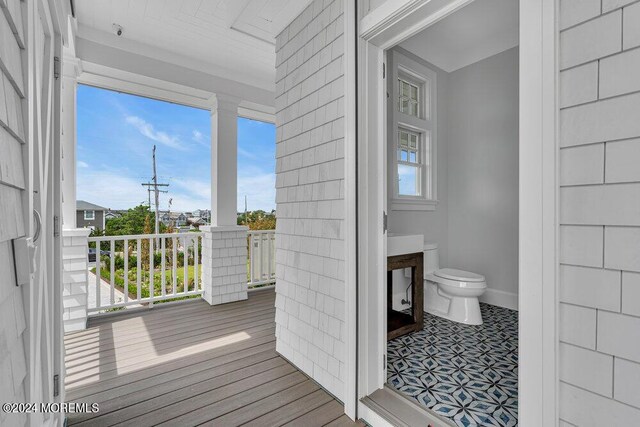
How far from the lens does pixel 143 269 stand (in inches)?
151

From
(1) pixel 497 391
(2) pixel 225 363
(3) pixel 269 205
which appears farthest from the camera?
(3) pixel 269 205

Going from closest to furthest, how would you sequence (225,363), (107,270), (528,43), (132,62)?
(528,43), (225,363), (132,62), (107,270)

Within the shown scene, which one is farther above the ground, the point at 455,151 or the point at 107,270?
the point at 455,151

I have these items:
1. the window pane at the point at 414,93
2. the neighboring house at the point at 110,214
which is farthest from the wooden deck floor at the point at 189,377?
the window pane at the point at 414,93

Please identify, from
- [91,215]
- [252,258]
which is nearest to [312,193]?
[252,258]

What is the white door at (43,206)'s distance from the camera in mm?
914

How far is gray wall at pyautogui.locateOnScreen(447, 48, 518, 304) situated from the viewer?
10.9 feet

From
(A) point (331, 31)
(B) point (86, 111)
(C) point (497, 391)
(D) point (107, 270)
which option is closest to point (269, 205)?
(D) point (107, 270)

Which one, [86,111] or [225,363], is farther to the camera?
[86,111]

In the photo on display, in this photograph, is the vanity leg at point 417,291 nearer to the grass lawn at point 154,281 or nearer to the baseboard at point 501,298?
the baseboard at point 501,298

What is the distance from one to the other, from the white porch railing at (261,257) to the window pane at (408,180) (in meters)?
2.00
